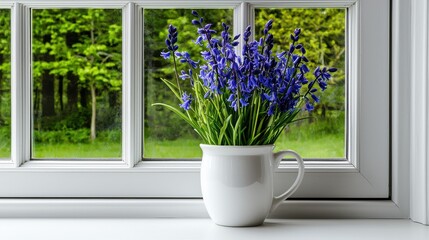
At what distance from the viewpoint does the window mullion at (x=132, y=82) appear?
1173mm

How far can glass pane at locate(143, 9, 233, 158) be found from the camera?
121 cm

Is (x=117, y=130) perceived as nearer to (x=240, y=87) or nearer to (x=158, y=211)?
(x=158, y=211)

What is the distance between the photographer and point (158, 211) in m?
1.14

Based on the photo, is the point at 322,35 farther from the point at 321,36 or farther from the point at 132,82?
the point at 132,82

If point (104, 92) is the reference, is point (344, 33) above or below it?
above

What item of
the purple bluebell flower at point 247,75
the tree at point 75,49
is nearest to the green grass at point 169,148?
the tree at point 75,49

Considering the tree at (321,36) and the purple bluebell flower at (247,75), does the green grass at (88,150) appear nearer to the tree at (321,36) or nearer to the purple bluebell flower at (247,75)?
the purple bluebell flower at (247,75)

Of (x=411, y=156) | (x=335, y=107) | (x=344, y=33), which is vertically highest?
(x=344, y=33)

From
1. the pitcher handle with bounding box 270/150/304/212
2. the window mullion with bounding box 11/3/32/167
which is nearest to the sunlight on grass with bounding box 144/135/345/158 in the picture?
the pitcher handle with bounding box 270/150/304/212

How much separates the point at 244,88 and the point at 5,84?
1.84 feet

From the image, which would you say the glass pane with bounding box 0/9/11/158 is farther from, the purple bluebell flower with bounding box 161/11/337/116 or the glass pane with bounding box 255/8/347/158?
the glass pane with bounding box 255/8/347/158

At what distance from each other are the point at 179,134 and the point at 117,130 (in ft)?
0.46

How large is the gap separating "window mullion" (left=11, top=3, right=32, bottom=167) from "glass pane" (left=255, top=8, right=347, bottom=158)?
50 cm

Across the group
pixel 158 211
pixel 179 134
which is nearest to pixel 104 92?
pixel 179 134
